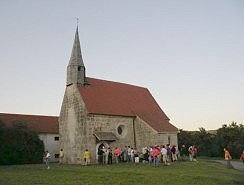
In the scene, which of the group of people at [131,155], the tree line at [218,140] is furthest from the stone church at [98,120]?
the tree line at [218,140]

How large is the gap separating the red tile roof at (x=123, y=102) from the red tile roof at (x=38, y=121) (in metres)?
12.6

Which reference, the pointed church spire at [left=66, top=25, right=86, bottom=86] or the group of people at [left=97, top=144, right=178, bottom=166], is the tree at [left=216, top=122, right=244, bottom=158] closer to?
the group of people at [left=97, top=144, right=178, bottom=166]

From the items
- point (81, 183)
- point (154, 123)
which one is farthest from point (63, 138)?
point (81, 183)

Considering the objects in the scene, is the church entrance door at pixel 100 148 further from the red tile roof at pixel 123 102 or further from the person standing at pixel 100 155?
the red tile roof at pixel 123 102

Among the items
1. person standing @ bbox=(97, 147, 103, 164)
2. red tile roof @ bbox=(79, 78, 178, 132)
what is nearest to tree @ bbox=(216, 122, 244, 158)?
red tile roof @ bbox=(79, 78, 178, 132)

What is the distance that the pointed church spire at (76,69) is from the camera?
31561 millimetres

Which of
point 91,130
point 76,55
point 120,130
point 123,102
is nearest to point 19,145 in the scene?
point 91,130

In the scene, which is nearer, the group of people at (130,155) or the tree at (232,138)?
the group of people at (130,155)

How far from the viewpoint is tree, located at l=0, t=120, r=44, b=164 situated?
3266 centimetres

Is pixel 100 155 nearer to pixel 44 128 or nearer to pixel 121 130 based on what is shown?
pixel 121 130

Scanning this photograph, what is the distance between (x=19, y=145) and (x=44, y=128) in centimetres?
819

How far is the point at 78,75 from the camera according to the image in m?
31.7

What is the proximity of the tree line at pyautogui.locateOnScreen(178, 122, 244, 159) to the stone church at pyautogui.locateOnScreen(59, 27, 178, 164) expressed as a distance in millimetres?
5777

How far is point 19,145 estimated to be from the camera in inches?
1339
